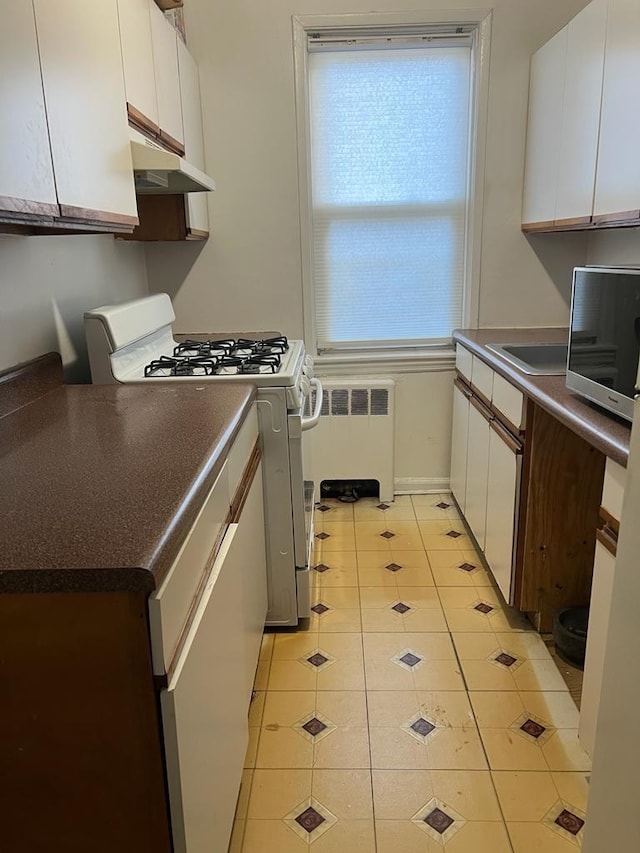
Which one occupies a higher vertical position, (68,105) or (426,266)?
(68,105)

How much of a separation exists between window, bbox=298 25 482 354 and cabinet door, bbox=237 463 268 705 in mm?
1432

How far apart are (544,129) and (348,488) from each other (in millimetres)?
1928

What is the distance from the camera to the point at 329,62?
2.91m

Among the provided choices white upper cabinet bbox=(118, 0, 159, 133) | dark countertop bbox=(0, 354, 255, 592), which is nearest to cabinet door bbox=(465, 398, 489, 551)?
dark countertop bbox=(0, 354, 255, 592)

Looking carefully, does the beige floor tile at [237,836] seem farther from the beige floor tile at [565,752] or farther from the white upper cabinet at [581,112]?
the white upper cabinet at [581,112]

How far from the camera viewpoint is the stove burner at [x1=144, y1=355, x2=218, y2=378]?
2.05m

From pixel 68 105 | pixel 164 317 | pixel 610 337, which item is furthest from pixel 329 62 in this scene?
pixel 610 337

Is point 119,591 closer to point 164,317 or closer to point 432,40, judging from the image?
point 164,317

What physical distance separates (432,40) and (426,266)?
3.26 feet

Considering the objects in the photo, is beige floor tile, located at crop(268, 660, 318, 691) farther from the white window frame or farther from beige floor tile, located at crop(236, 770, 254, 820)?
the white window frame

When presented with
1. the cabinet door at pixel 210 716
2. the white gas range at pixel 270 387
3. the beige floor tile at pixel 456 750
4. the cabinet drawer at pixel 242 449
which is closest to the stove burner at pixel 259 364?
the white gas range at pixel 270 387

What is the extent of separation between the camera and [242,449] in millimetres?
1703

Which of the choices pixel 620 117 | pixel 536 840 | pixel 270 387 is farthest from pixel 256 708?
pixel 620 117

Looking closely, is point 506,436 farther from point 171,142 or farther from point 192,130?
point 192,130
